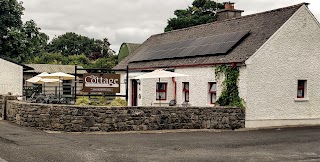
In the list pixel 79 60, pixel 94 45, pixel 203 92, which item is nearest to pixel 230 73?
pixel 203 92

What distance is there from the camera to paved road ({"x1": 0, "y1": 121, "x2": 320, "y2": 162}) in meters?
11.3

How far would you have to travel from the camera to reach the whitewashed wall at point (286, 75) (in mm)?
20359

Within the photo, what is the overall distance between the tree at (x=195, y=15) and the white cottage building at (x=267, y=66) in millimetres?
32732

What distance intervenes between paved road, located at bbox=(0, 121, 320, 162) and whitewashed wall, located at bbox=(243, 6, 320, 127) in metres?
3.19

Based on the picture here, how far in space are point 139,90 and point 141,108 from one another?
10.1m

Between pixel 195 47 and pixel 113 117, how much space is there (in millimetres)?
10434

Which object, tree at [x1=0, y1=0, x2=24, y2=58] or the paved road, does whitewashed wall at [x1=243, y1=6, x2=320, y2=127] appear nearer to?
the paved road

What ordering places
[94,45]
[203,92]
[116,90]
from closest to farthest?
[116,90], [203,92], [94,45]

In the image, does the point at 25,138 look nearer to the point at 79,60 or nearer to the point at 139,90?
the point at 139,90

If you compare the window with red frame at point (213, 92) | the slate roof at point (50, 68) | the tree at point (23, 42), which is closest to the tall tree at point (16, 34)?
the tree at point (23, 42)

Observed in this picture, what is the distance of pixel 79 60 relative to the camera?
8294cm

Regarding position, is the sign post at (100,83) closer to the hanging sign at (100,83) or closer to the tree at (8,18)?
the hanging sign at (100,83)

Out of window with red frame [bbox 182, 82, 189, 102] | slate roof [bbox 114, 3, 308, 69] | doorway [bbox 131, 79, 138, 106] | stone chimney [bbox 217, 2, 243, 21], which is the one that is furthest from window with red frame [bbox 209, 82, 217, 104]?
stone chimney [bbox 217, 2, 243, 21]

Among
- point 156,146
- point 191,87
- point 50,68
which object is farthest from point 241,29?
point 50,68
